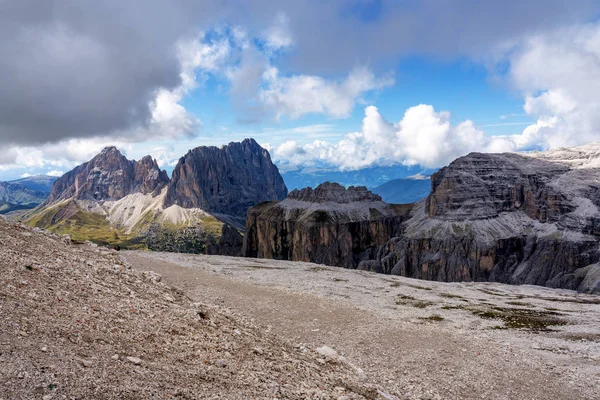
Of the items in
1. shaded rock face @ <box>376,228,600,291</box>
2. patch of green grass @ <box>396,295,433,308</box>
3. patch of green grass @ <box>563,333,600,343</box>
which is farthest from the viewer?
shaded rock face @ <box>376,228,600,291</box>

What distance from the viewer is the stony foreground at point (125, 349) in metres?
13.6

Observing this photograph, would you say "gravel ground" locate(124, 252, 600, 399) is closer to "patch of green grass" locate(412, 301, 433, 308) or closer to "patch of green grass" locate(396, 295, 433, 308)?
"patch of green grass" locate(412, 301, 433, 308)

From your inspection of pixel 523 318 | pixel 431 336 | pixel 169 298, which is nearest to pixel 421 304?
pixel 523 318

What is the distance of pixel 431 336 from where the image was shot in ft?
116

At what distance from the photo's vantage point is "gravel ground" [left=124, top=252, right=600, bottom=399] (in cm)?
2598

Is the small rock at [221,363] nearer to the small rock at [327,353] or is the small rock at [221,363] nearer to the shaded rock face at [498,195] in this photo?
the small rock at [327,353]

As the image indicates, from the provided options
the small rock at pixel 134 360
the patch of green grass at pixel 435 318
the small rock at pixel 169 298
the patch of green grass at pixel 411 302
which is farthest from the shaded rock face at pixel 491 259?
the small rock at pixel 134 360

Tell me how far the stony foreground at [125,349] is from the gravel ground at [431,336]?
468cm

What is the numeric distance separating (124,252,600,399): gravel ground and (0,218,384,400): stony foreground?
4.68 metres

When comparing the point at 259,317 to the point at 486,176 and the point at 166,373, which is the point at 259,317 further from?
the point at 486,176

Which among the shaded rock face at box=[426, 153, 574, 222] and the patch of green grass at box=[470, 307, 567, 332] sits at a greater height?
the shaded rock face at box=[426, 153, 574, 222]

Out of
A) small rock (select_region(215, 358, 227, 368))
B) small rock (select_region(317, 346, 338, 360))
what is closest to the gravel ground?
small rock (select_region(317, 346, 338, 360))

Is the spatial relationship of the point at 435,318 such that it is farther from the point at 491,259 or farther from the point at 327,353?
the point at 491,259

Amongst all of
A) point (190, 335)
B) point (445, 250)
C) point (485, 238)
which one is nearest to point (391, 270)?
point (445, 250)
